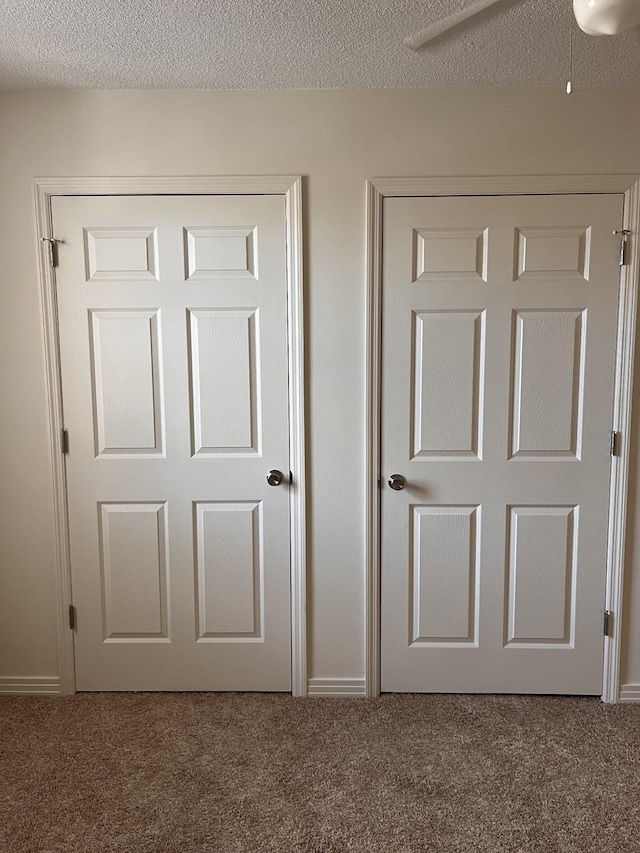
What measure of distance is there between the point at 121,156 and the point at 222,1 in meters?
0.79

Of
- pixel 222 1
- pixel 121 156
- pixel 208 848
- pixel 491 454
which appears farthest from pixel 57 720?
pixel 222 1

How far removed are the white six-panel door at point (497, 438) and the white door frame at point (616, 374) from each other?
1.3 inches

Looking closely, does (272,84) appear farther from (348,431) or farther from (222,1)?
(348,431)

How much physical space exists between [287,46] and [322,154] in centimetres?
40

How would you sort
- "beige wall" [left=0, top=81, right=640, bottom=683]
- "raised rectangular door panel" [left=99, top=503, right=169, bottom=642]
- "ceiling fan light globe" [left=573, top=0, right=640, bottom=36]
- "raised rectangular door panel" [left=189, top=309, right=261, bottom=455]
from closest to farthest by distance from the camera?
1. "ceiling fan light globe" [left=573, top=0, right=640, bottom=36]
2. "beige wall" [left=0, top=81, right=640, bottom=683]
3. "raised rectangular door panel" [left=189, top=309, right=261, bottom=455]
4. "raised rectangular door panel" [left=99, top=503, right=169, bottom=642]

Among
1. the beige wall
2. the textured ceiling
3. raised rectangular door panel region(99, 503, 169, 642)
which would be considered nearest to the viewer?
the textured ceiling

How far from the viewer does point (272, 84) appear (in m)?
2.21

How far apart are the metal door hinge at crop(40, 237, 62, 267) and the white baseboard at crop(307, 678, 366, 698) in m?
1.95

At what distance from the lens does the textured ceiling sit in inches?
68.2

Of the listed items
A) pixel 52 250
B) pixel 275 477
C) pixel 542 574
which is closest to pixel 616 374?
pixel 542 574

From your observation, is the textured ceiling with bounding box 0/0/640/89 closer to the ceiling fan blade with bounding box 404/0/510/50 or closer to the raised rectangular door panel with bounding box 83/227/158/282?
the ceiling fan blade with bounding box 404/0/510/50

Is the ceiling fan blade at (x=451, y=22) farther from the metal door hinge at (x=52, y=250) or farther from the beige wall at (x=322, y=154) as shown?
the metal door hinge at (x=52, y=250)

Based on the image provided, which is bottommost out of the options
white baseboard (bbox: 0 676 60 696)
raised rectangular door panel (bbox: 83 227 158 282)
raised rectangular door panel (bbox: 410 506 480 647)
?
white baseboard (bbox: 0 676 60 696)

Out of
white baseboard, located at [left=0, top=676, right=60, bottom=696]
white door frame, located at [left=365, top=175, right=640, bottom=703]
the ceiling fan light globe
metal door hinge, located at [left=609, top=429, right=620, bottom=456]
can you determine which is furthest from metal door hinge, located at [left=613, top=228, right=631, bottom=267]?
white baseboard, located at [left=0, top=676, right=60, bottom=696]
